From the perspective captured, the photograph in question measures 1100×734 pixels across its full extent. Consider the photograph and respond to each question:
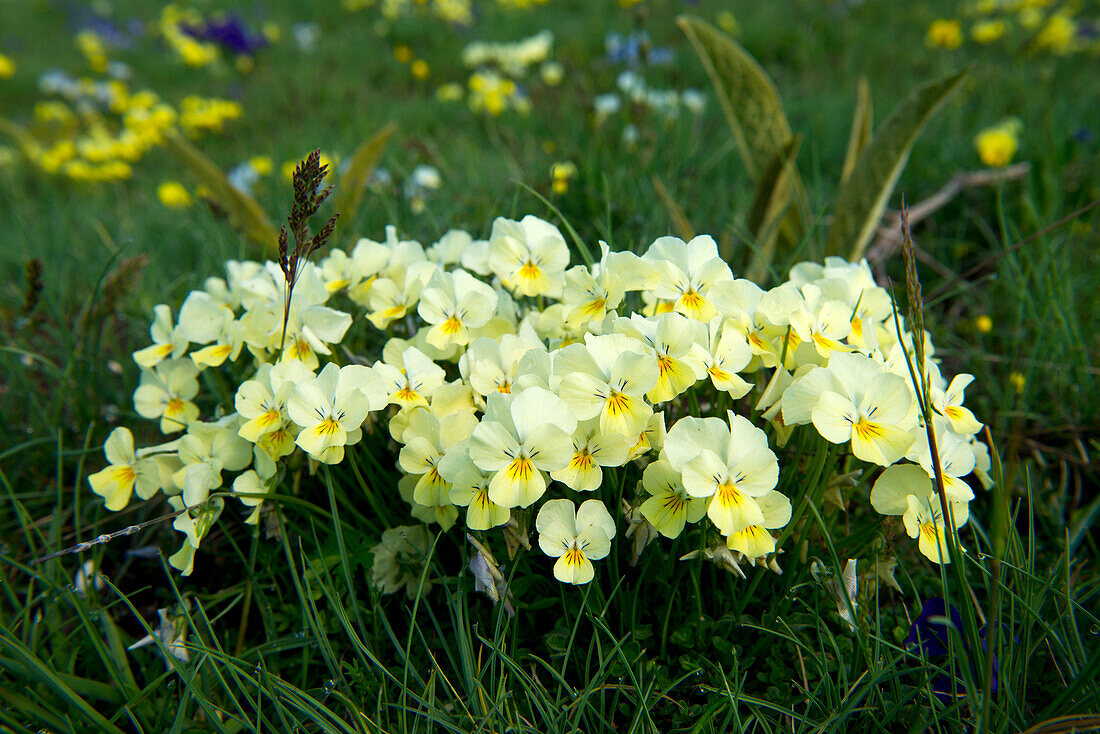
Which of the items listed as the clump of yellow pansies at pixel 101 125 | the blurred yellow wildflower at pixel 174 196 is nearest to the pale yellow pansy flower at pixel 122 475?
the blurred yellow wildflower at pixel 174 196

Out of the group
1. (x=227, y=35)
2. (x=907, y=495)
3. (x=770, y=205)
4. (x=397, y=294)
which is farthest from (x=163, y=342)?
(x=227, y=35)

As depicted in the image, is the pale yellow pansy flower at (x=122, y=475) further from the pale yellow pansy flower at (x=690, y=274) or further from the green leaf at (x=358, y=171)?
the green leaf at (x=358, y=171)


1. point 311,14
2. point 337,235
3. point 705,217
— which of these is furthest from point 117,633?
point 311,14

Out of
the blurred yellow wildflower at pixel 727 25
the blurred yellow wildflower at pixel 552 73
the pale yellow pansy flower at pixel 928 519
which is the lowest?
the blurred yellow wildflower at pixel 552 73

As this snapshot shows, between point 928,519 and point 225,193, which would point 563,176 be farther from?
point 928,519

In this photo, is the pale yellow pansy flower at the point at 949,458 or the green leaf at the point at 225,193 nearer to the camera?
the pale yellow pansy flower at the point at 949,458

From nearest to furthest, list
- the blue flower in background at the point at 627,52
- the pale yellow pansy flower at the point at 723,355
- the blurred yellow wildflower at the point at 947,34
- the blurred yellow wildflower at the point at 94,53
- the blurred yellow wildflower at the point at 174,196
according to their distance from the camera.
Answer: the pale yellow pansy flower at the point at 723,355 < the blurred yellow wildflower at the point at 174,196 < the blue flower in background at the point at 627,52 < the blurred yellow wildflower at the point at 947,34 < the blurred yellow wildflower at the point at 94,53

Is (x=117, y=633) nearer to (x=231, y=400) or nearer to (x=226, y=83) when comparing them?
(x=231, y=400)
